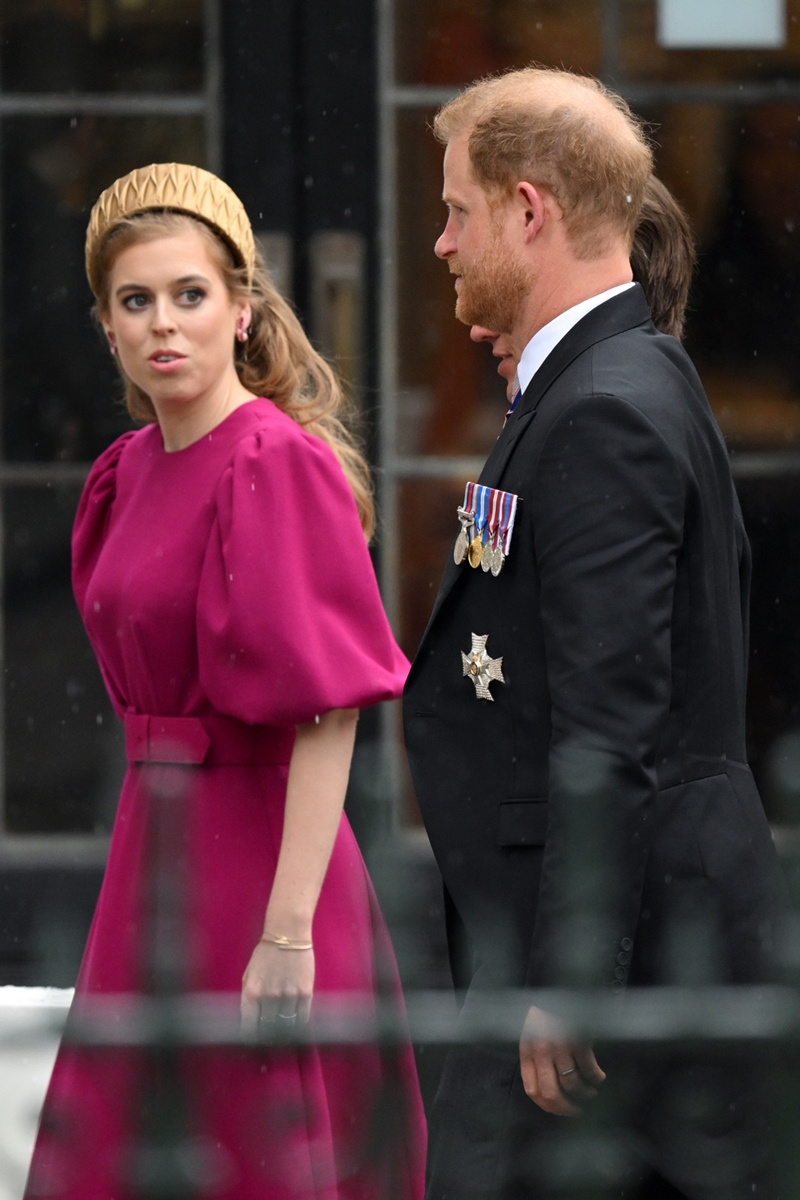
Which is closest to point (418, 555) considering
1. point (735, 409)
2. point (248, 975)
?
point (735, 409)

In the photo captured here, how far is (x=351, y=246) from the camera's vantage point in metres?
4.41

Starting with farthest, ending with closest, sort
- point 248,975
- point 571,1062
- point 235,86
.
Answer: point 235,86, point 248,975, point 571,1062

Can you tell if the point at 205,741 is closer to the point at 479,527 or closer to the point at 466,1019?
the point at 479,527

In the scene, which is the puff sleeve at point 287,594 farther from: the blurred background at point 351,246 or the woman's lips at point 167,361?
the blurred background at point 351,246

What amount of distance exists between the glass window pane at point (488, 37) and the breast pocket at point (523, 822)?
2.68 metres

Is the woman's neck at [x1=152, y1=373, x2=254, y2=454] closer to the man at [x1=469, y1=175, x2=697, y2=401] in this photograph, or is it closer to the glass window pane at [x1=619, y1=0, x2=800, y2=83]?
Result: the man at [x1=469, y1=175, x2=697, y2=401]

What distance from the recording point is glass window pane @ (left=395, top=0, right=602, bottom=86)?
4.34 m

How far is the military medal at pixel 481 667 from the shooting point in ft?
7.25

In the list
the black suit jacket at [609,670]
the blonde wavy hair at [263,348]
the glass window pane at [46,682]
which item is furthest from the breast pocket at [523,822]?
the glass window pane at [46,682]

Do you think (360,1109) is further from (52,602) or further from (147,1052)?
(52,602)

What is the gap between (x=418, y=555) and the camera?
4.46 m

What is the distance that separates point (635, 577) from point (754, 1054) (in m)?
0.89

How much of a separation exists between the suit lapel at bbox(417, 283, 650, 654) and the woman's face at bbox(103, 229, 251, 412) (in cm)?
61

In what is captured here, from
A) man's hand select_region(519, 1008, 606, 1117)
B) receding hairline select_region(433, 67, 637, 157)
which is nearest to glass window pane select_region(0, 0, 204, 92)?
receding hairline select_region(433, 67, 637, 157)
